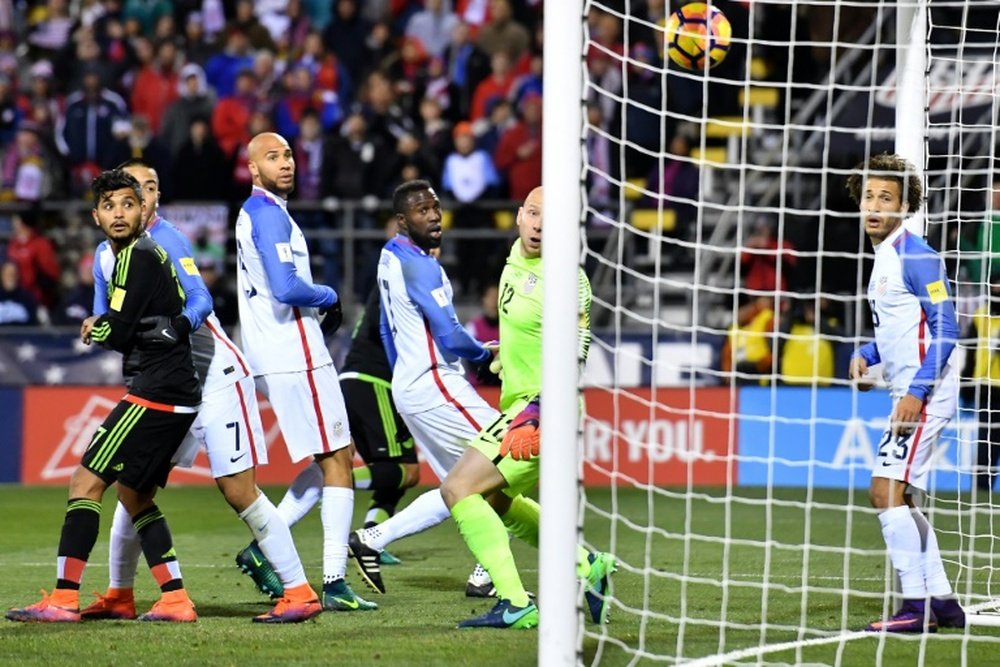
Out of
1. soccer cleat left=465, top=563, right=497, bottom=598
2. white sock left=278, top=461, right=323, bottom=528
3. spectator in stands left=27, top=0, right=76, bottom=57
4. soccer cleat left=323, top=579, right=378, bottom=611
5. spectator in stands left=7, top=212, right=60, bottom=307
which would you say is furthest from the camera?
spectator in stands left=27, top=0, right=76, bottom=57

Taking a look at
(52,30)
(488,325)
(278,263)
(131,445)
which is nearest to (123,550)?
(131,445)

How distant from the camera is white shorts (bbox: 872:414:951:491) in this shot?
670 cm

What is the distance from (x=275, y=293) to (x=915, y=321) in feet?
9.38

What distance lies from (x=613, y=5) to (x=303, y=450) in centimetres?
1266

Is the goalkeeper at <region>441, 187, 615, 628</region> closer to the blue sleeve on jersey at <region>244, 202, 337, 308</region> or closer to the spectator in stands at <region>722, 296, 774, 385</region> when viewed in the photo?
Answer: the blue sleeve on jersey at <region>244, 202, 337, 308</region>

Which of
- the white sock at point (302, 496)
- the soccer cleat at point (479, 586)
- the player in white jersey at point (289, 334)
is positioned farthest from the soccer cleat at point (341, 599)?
the white sock at point (302, 496)

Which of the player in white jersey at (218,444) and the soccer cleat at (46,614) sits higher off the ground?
the player in white jersey at (218,444)

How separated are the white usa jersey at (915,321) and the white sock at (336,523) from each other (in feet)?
8.46

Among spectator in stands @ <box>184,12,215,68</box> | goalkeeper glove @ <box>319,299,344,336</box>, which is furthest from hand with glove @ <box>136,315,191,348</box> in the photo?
spectator in stands @ <box>184,12,215,68</box>

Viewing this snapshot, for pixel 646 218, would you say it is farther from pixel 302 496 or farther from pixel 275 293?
pixel 275 293

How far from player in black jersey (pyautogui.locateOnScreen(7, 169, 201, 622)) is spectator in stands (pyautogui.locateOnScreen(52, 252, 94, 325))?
8669 millimetres

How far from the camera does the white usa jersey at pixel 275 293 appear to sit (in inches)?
294

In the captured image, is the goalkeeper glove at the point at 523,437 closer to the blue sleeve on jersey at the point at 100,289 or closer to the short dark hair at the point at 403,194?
the short dark hair at the point at 403,194

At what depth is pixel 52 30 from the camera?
61.5 ft
